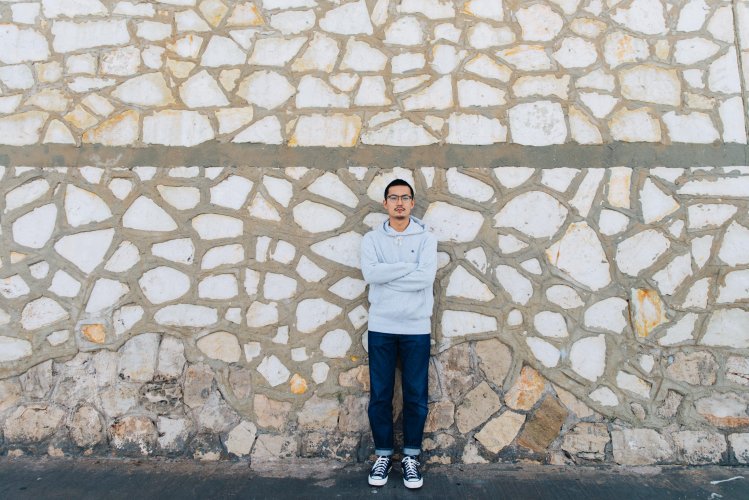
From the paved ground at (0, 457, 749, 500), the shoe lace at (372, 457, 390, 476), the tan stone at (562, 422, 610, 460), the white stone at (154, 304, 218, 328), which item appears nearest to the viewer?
the paved ground at (0, 457, 749, 500)

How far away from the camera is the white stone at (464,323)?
3506mm

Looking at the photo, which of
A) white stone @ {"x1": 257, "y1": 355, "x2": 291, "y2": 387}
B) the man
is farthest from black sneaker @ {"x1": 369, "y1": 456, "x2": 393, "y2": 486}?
white stone @ {"x1": 257, "y1": 355, "x2": 291, "y2": 387}

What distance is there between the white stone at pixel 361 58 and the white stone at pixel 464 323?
175 cm

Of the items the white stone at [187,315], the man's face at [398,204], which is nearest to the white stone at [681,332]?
the man's face at [398,204]

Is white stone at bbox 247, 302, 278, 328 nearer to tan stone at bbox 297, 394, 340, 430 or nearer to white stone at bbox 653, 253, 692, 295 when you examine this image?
tan stone at bbox 297, 394, 340, 430

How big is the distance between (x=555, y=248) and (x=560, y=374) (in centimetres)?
84

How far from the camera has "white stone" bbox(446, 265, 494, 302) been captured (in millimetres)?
3512

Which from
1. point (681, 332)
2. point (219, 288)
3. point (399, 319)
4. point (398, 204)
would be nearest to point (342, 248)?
point (398, 204)

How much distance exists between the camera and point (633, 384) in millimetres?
3471

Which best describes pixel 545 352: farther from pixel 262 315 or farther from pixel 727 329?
pixel 262 315

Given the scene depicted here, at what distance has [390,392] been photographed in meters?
3.30

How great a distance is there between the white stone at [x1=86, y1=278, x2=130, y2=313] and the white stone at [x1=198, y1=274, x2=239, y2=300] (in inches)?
20.6

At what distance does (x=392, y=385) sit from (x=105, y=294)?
6.69 feet

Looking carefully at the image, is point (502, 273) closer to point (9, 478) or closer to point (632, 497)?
point (632, 497)
